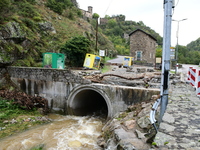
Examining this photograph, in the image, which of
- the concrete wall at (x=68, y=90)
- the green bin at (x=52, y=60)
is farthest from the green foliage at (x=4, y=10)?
the green bin at (x=52, y=60)

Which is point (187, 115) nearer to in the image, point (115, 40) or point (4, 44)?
point (4, 44)

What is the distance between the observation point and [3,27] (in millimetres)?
13508

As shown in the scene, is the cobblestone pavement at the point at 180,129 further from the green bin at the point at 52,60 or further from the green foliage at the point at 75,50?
the green foliage at the point at 75,50

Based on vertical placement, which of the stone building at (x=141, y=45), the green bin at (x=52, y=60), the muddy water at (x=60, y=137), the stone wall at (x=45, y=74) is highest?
the stone building at (x=141, y=45)

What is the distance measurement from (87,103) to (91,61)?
483 centimetres

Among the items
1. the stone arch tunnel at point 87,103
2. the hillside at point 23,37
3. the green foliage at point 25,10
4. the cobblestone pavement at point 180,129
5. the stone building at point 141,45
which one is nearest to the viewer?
the cobblestone pavement at point 180,129

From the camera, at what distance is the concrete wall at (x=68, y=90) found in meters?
9.10

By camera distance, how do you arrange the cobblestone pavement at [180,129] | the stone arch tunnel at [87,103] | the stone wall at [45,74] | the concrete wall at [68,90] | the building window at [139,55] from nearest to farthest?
1. the cobblestone pavement at [180,129]
2. the concrete wall at [68,90]
3. the stone arch tunnel at [87,103]
4. the stone wall at [45,74]
5. the building window at [139,55]

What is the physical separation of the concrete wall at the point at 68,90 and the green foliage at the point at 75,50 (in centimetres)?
555

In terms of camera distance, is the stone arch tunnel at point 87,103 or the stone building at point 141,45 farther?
the stone building at point 141,45

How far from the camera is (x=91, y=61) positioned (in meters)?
16.1

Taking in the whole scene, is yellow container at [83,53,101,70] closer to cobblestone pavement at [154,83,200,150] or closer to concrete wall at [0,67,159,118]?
concrete wall at [0,67,159,118]

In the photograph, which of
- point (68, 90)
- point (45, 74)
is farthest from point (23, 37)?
point (68, 90)

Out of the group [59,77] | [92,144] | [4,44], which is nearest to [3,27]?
[4,44]
